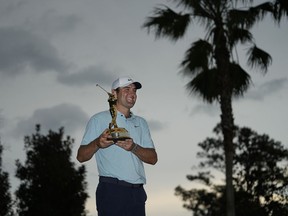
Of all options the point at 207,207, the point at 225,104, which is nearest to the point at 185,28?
the point at 225,104

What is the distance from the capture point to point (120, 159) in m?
3.65

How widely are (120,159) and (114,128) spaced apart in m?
0.31

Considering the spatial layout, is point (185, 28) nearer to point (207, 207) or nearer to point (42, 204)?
point (42, 204)

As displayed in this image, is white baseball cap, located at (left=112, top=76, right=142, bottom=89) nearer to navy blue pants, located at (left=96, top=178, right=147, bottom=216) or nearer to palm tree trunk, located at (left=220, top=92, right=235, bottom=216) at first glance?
navy blue pants, located at (left=96, top=178, right=147, bottom=216)

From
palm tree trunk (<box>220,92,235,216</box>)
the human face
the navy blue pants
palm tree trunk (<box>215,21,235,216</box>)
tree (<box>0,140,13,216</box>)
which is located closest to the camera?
the navy blue pants

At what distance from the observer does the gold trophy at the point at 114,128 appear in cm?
337

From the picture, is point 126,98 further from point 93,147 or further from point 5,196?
point 5,196

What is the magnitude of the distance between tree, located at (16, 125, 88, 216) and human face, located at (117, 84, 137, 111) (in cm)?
2216

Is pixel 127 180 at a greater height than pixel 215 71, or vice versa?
pixel 215 71

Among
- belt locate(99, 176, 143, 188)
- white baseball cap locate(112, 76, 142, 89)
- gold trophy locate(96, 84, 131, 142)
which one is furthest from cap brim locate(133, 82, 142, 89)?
belt locate(99, 176, 143, 188)

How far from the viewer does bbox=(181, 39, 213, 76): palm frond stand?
15.4 metres

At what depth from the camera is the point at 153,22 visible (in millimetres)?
15469

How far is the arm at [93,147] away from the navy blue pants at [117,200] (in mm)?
236

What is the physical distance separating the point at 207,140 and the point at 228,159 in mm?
23867
